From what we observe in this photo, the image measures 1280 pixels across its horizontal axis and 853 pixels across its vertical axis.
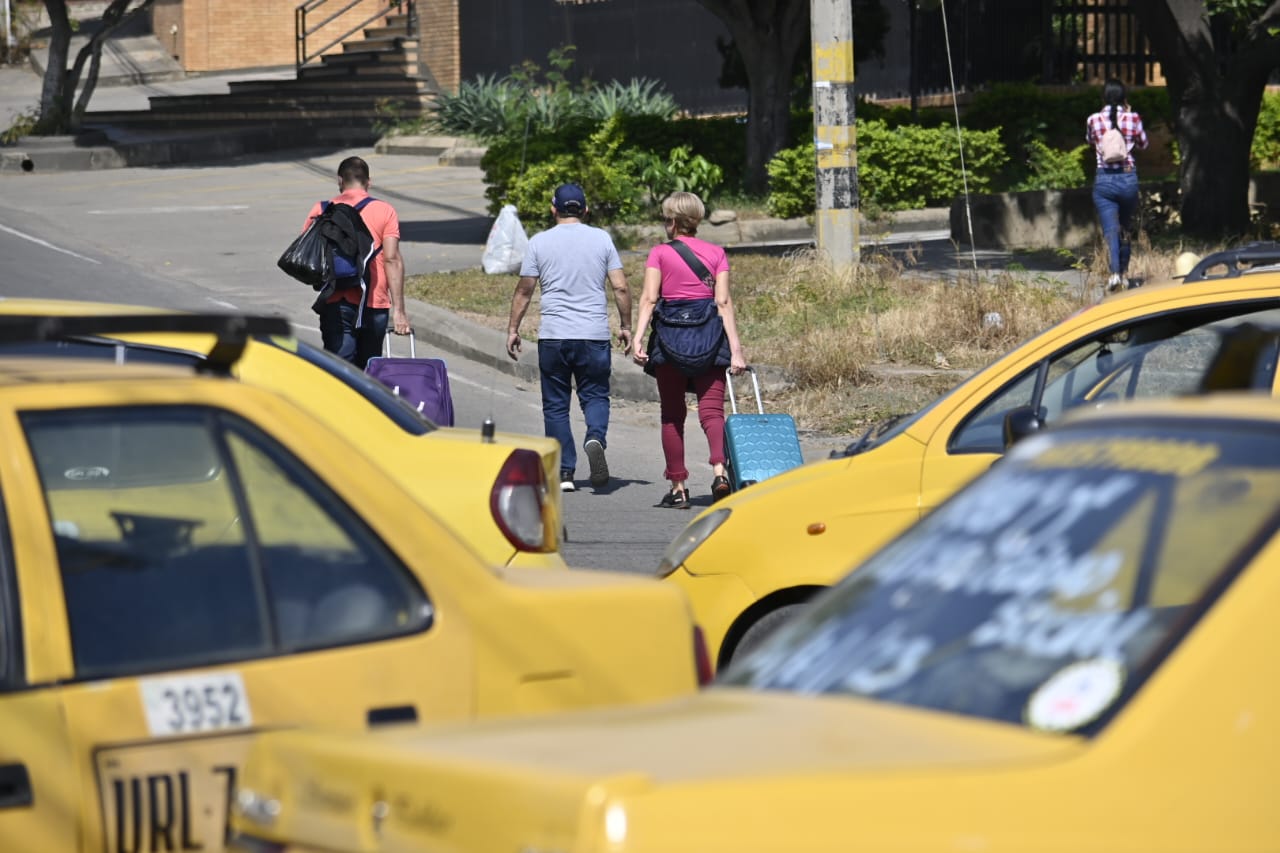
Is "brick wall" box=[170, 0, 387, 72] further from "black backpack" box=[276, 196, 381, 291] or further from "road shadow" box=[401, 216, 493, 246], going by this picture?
"black backpack" box=[276, 196, 381, 291]

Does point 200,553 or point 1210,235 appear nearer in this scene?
point 200,553

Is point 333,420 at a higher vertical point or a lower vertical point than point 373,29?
lower

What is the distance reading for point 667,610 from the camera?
4.11m

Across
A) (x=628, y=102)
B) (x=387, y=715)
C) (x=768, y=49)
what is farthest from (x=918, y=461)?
(x=628, y=102)

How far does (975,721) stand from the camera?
282 cm

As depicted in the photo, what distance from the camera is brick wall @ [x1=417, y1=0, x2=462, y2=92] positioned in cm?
3662

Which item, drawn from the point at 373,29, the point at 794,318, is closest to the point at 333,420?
the point at 794,318

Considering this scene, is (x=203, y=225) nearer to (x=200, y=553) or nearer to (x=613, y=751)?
(x=200, y=553)

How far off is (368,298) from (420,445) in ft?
14.6

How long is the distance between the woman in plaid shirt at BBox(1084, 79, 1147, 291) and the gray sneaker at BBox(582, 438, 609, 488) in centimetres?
751

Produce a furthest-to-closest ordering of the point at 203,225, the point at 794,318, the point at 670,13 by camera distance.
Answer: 1. the point at 670,13
2. the point at 203,225
3. the point at 794,318

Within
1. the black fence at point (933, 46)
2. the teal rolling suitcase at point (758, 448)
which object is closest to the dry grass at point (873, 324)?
the teal rolling suitcase at point (758, 448)

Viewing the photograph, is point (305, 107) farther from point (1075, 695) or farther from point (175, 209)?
point (1075, 695)

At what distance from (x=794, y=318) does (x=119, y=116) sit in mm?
22516
